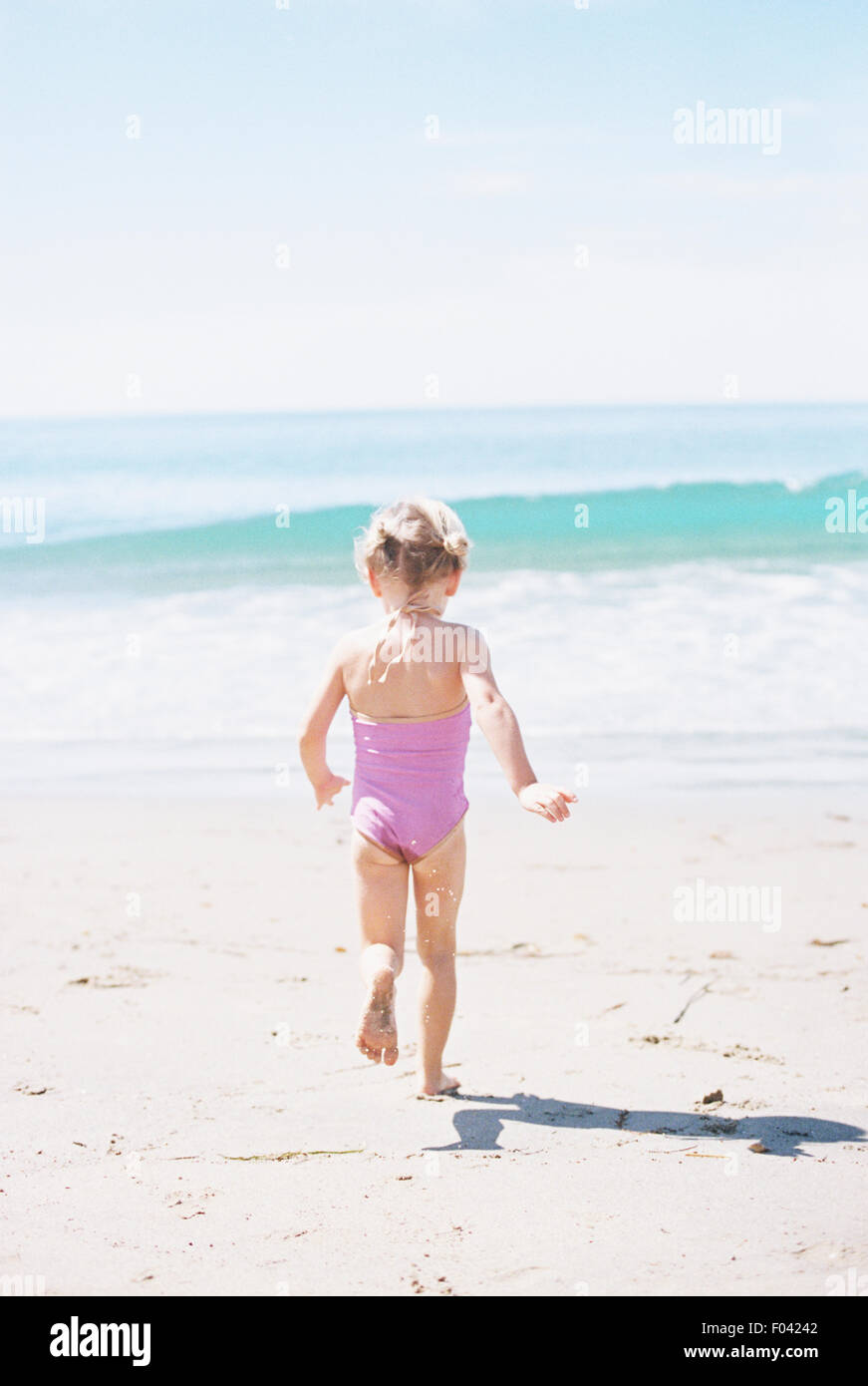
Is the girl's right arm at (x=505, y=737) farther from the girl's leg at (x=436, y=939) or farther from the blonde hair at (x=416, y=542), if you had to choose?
the girl's leg at (x=436, y=939)

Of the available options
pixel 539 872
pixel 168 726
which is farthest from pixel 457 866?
pixel 168 726

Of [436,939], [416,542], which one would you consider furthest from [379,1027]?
[416,542]

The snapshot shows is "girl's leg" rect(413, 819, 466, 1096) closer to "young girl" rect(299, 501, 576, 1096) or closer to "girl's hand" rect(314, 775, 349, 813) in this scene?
"young girl" rect(299, 501, 576, 1096)

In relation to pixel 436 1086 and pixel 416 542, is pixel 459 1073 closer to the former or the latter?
pixel 436 1086

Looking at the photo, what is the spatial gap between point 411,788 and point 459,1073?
2.83ft

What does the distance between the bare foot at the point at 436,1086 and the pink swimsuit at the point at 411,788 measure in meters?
0.60

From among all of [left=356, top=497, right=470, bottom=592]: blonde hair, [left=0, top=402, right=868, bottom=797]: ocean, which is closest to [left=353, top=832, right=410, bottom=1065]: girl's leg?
[left=356, top=497, right=470, bottom=592]: blonde hair

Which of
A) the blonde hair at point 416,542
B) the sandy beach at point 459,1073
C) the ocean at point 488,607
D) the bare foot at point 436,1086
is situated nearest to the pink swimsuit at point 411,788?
the blonde hair at point 416,542

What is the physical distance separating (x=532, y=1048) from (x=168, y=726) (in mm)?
5088

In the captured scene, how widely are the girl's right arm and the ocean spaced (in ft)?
12.3

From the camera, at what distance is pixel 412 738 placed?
133 inches

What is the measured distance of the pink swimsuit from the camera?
3.37m
